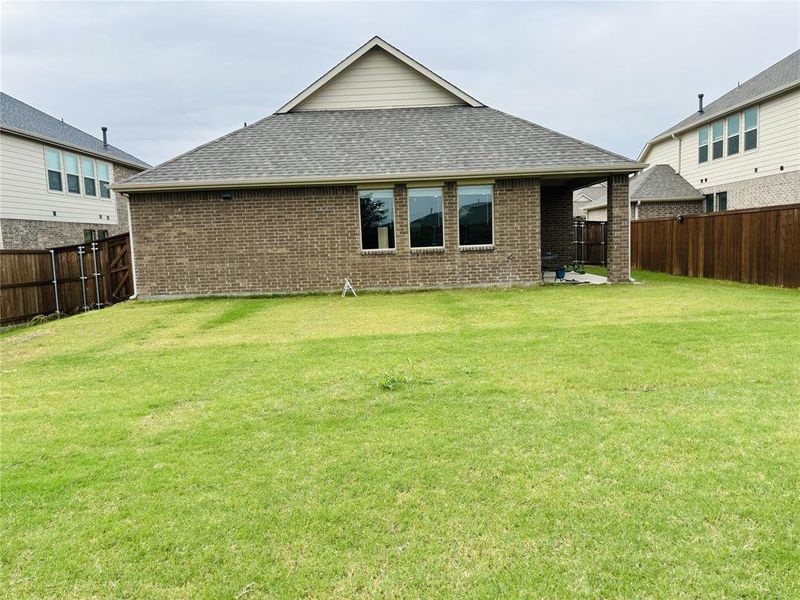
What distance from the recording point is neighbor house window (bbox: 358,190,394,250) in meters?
14.6

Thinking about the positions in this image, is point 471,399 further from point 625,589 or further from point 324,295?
point 324,295

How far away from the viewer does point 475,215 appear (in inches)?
576

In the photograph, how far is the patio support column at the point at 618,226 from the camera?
14.6m

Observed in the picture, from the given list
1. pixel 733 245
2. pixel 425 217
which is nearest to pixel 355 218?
pixel 425 217

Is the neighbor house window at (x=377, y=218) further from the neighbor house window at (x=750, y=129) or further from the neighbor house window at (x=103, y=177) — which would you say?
the neighbor house window at (x=103, y=177)

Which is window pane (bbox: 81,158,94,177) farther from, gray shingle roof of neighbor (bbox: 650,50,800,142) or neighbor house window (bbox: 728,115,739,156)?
neighbor house window (bbox: 728,115,739,156)

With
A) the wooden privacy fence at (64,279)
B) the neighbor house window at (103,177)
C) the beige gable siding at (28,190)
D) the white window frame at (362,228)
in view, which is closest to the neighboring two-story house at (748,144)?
Result: the white window frame at (362,228)

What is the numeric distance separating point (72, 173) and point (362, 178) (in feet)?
50.0

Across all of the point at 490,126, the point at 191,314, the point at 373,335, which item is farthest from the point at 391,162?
the point at 373,335

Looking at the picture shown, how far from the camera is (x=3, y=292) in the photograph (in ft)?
41.1

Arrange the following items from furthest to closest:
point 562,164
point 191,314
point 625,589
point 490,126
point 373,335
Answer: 1. point 490,126
2. point 562,164
3. point 191,314
4. point 373,335
5. point 625,589

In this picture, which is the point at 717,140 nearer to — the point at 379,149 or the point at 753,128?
the point at 753,128

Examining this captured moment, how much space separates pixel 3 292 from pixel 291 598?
13.1 m

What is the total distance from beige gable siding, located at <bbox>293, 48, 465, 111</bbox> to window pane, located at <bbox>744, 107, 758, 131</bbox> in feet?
39.0
